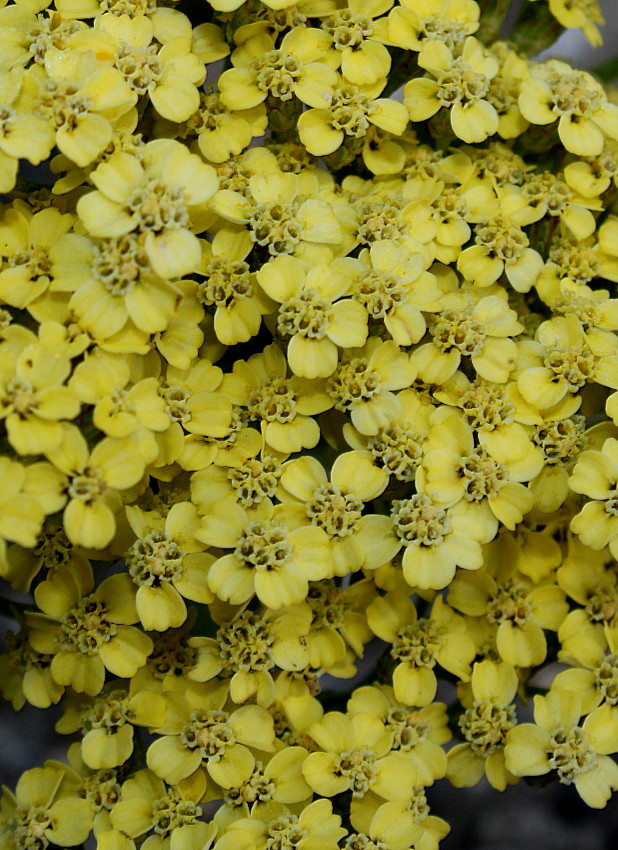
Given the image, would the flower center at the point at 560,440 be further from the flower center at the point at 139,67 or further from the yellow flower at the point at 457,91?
the flower center at the point at 139,67

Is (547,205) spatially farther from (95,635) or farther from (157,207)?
(95,635)

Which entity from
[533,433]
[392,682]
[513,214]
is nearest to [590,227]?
[513,214]

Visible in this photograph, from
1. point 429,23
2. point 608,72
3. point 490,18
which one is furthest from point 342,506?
point 608,72

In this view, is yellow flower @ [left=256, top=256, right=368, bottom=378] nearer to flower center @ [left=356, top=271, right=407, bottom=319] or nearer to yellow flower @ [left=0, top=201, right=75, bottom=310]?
flower center @ [left=356, top=271, right=407, bottom=319]

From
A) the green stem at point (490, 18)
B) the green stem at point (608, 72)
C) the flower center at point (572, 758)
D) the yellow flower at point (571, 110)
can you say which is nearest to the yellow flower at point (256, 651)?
the flower center at point (572, 758)

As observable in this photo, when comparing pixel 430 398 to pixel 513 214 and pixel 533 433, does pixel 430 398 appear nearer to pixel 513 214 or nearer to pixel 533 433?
pixel 533 433
